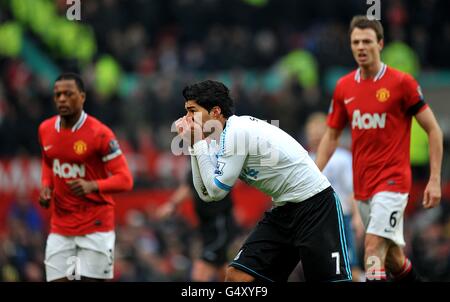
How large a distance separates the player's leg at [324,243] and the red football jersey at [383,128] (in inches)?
57.1

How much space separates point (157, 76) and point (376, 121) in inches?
450

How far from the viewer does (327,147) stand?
9.99 meters

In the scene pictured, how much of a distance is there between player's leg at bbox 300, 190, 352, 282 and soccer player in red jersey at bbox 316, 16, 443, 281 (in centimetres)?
126

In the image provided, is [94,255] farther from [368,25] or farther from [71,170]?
[368,25]

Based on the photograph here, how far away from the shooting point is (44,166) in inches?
405

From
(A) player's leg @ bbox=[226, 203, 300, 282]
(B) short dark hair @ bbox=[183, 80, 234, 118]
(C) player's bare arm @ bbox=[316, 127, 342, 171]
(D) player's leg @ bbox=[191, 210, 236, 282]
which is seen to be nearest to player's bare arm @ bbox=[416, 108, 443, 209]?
(C) player's bare arm @ bbox=[316, 127, 342, 171]

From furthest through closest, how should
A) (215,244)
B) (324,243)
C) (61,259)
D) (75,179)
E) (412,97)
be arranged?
(215,244)
(61,259)
(75,179)
(412,97)
(324,243)

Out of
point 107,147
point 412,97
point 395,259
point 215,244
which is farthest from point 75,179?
point 215,244

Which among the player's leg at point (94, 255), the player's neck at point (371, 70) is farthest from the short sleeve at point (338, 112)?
the player's leg at point (94, 255)

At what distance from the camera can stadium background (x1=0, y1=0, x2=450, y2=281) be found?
16500 mm

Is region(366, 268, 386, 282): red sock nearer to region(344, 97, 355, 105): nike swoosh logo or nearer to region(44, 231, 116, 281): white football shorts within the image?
region(344, 97, 355, 105): nike swoosh logo

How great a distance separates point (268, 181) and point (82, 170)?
8.04ft

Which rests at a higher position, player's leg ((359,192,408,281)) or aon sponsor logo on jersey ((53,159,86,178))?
aon sponsor logo on jersey ((53,159,86,178))
